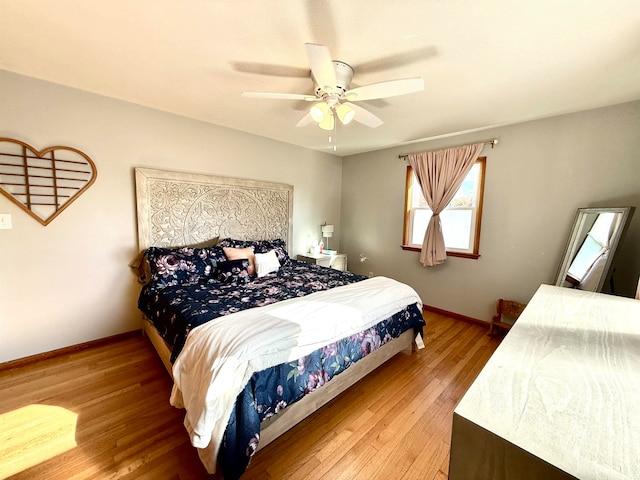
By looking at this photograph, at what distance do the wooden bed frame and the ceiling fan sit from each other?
161 centimetres

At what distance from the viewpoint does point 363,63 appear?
176 centimetres

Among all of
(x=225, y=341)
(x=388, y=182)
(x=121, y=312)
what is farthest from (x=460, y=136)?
(x=121, y=312)

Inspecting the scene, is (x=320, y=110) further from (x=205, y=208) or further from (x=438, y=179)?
(x=438, y=179)

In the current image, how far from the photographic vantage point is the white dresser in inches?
19.1

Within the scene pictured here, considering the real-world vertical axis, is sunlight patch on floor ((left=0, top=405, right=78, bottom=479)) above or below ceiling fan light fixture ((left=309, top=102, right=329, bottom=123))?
below

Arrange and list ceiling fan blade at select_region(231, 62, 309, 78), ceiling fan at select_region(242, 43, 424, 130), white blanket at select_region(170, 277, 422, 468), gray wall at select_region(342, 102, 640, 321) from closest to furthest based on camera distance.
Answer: white blanket at select_region(170, 277, 422, 468) < ceiling fan at select_region(242, 43, 424, 130) < ceiling fan blade at select_region(231, 62, 309, 78) < gray wall at select_region(342, 102, 640, 321)

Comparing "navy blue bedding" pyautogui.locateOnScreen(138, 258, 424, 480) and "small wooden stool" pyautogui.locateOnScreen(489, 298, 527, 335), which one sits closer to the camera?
"navy blue bedding" pyautogui.locateOnScreen(138, 258, 424, 480)

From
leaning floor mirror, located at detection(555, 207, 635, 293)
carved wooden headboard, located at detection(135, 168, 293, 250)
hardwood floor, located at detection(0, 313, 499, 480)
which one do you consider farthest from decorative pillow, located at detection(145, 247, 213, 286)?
leaning floor mirror, located at detection(555, 207, 635, 293)

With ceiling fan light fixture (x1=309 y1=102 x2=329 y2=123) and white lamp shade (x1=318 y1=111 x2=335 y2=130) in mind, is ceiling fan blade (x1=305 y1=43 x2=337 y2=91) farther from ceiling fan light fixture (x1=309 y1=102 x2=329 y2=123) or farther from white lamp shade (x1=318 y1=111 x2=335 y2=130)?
white lamp shade (x1=318 y1=111 x2=335 y2=130)

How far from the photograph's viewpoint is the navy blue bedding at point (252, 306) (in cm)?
124

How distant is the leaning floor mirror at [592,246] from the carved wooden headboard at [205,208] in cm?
328

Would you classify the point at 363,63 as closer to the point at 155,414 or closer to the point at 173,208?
the point at 173,208

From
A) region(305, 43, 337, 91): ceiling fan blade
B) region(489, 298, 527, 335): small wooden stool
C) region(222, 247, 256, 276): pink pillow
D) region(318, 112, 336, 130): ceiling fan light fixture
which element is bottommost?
region(489, 298, 527, 335): small wooden stool

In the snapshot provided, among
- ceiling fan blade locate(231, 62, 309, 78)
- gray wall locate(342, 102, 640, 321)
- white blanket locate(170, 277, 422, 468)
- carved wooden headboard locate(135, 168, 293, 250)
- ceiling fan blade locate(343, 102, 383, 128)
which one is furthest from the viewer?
carved wooden headboard locate(135, 168, 293, 250)
